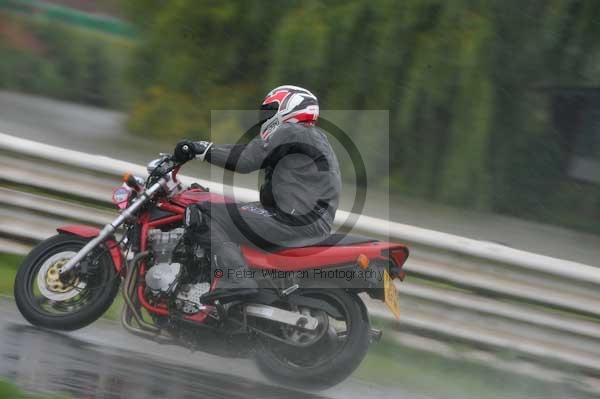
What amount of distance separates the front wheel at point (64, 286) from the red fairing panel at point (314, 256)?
983mm

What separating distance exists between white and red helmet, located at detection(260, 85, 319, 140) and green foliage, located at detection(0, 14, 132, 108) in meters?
10.2

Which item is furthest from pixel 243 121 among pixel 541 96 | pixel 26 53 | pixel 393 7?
pixel 26 53

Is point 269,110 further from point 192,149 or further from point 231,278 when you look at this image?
point 231,278

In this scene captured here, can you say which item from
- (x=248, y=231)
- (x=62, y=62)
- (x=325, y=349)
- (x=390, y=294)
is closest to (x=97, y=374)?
(x=248, y=231)

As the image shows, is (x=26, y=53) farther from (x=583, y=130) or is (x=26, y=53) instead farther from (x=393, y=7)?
(x=583, y=130)

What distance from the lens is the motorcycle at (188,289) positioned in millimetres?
5852

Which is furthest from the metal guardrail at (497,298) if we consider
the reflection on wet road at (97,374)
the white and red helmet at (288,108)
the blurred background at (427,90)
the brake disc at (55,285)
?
the blurred background at (427,90)

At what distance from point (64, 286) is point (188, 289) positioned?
2.70 feet

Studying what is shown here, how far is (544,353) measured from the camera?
6574 millimetres

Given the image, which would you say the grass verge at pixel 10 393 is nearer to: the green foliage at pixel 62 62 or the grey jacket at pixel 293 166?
the grey jacket at pixel 293 166

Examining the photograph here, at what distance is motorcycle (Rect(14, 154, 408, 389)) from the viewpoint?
5.85 m

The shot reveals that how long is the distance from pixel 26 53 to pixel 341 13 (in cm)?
701

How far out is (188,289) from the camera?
5984mm

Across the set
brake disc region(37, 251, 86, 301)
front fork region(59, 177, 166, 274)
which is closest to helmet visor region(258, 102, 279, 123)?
front fork region(59, 177, 166, 274)
